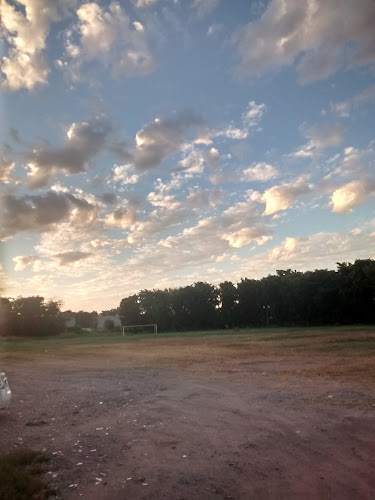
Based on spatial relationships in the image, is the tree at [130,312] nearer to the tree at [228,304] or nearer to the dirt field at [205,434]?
the tree at [228,304]

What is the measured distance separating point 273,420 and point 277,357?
13.0 metres

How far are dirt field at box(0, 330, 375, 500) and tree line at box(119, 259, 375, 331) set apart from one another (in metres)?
60.6

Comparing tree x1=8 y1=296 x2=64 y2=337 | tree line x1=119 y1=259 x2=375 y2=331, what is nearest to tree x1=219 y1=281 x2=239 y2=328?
tree line x1=119 y1=259 x2=375 y2=331

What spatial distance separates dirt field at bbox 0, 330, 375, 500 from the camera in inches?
211

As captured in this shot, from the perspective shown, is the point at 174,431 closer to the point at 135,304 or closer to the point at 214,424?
the point at 214,424

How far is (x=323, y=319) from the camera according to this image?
251 feet

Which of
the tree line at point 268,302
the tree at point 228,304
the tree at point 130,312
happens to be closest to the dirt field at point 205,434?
the tree line at point 268,302

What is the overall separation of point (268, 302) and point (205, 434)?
81506mm

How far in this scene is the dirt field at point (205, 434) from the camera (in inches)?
211

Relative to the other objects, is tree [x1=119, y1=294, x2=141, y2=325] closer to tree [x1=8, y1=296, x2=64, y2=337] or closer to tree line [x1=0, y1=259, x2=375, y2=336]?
tree line [x1=0, y1=259, x2=375, y2=336]

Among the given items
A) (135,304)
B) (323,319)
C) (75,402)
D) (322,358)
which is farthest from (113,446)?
(135,304)

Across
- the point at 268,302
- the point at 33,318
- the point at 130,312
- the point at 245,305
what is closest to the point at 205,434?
the point at 33,318

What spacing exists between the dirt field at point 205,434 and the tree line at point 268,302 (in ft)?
199

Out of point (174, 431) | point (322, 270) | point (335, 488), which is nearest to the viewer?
point (335, 488)
